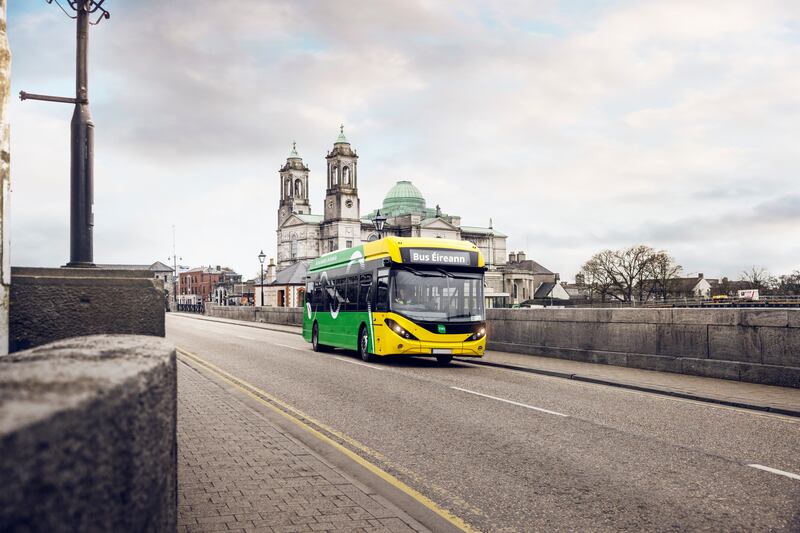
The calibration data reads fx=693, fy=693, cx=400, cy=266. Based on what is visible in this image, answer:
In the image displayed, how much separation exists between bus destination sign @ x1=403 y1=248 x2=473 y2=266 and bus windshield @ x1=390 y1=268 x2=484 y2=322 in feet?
0.82

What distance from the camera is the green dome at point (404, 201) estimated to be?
427 ft

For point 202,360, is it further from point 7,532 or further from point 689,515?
point 7,532

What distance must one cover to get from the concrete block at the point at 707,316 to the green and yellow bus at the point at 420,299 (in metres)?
4.75

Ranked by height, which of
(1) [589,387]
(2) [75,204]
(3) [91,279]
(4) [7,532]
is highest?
(2) [75,204]

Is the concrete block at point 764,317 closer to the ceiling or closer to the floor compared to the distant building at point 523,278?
closer to the floor

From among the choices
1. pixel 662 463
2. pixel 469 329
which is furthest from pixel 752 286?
pixel 662 463

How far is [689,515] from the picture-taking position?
17.9 ft

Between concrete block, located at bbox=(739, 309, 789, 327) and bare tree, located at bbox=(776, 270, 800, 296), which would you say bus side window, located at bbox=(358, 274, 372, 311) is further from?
bare tree, located at bbox=(776, 270, 800, 296)

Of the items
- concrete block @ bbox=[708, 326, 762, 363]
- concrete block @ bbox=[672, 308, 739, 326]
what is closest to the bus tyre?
concrete block @ bbox=[672, 308, 739, 326]

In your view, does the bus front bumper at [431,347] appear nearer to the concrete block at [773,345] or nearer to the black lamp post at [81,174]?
the concrete block at [773,345]

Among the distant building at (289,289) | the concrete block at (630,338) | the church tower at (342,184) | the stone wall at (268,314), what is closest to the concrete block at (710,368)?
the concrete block at (630,338)

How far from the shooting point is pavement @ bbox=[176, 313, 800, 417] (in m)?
11.1

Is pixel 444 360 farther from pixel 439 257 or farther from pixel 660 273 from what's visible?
pixel 660 273

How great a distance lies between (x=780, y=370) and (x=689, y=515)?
9.12 m
